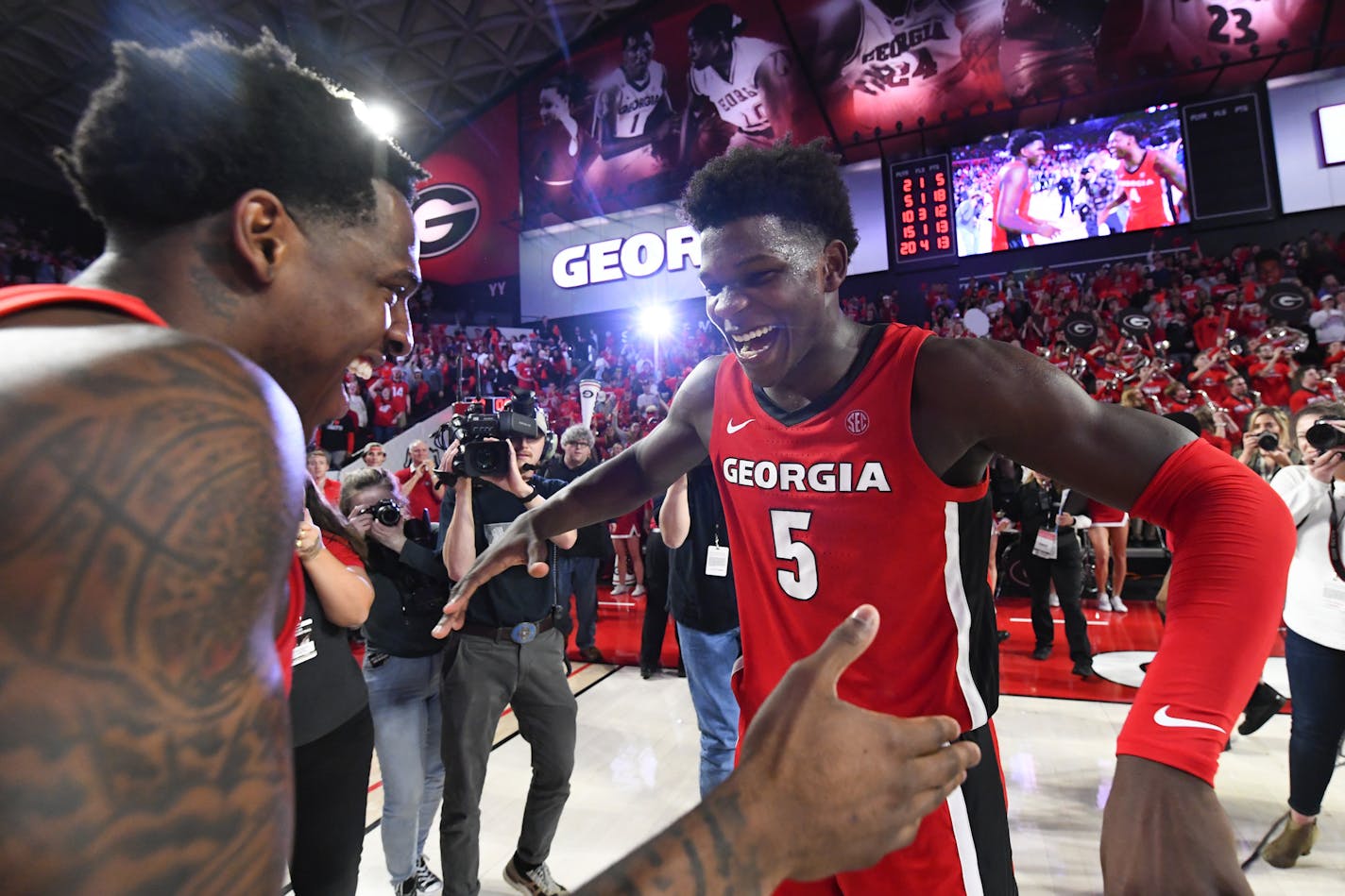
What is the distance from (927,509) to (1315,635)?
273 cm

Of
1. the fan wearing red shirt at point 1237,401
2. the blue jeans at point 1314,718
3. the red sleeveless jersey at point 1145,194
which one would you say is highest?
the red sleeveless jersey at point 1145,194

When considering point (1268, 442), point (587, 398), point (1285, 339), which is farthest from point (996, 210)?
point (1268, 442)

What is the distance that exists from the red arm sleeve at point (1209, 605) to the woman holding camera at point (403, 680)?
2.73 m

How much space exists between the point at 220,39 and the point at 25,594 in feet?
3.21

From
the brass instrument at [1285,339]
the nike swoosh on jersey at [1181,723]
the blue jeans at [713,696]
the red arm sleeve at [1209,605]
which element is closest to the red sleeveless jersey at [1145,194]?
the brass instrument at [1285,339]

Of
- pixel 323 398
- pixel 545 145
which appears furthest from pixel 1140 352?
pixel 545 145

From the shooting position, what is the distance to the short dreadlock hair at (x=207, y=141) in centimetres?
93

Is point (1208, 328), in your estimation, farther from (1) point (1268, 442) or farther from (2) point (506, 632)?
(2) point (506, 632)

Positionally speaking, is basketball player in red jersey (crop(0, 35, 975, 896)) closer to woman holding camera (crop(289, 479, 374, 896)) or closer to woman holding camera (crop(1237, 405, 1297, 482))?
woman holding camera (crop(289, 479, 374, 896))

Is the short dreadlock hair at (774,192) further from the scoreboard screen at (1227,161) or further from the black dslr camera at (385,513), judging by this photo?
the scoreboard screen at (1227,161)

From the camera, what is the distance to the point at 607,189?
16781 millimetres

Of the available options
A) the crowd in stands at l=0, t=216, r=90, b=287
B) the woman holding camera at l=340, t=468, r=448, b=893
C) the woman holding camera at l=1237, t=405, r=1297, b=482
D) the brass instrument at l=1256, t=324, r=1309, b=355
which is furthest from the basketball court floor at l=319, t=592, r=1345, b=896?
the crowd in stands at l=0, t=216, r=90, b=287

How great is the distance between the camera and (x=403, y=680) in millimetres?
3059

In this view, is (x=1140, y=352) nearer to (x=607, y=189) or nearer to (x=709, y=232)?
(x=709, y=232)
